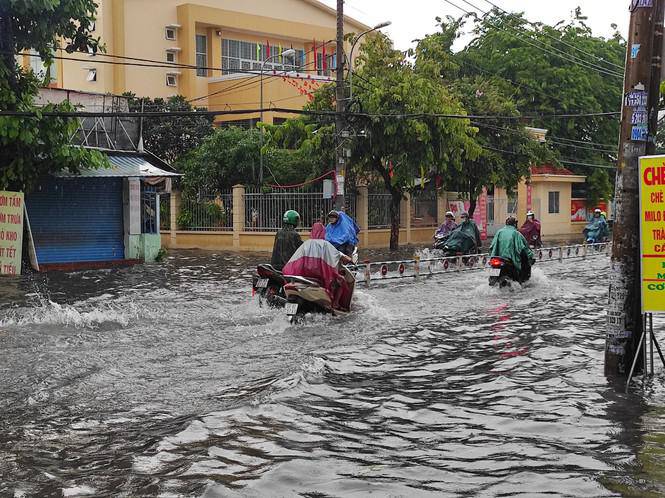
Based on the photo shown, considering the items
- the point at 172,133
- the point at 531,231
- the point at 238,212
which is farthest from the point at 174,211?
the point at 531,231

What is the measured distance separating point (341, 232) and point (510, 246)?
3.35 metres

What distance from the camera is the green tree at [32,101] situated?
16797 mm

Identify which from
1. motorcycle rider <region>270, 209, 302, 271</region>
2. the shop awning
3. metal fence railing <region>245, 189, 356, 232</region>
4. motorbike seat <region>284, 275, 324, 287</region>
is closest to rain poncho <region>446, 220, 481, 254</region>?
the shop awning

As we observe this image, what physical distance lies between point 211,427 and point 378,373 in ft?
8.56

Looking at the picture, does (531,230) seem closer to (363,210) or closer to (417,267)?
(417,267)

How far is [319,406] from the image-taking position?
23.5ft

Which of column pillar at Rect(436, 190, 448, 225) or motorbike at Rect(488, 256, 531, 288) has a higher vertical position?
A: column pillar at Rect(436, 190, 448, 225)

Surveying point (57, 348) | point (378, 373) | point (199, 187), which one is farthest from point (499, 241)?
point (199, 187)

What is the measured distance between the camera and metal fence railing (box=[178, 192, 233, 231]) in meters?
30.8

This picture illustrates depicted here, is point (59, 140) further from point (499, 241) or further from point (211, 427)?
point (211, 427)

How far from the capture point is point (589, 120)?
43.5 m

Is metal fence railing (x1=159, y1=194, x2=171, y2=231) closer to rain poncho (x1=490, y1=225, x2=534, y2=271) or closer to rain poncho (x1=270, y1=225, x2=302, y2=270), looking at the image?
rain poncho (x1=490, y1=225, x2=534, y2=271)

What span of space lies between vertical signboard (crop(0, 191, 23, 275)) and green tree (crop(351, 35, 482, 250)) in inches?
514

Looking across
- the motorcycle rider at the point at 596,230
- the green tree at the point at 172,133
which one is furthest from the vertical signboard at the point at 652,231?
the green tree at the point at 172,133
